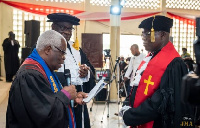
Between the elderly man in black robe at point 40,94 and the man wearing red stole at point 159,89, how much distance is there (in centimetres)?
64

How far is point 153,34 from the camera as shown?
2447 mm

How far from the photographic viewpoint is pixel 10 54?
1059cm

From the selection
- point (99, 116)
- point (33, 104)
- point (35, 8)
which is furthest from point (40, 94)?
point (35, 8)

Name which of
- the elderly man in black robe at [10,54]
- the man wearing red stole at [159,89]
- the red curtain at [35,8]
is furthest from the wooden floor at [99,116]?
the red curtain at [35,8]

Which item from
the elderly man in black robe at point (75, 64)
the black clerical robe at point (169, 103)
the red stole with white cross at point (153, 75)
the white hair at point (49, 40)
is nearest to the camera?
the white hair at point (49, 40)

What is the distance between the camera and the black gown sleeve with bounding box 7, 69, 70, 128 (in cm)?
176

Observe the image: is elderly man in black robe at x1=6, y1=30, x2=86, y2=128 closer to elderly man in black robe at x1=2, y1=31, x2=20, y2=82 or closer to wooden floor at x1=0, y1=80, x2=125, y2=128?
wooden floor at x1=0, y1=80, x2=125, y2=128

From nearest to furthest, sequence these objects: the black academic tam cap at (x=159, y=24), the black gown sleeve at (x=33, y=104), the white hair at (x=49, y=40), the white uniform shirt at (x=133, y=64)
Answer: the black gown sleeve at (x=33, y=104) → the white hair at (x=49, y=40) → the black academic tam cap at (x=159, y=24) → the white uniform shirt at (x=133, y=64)

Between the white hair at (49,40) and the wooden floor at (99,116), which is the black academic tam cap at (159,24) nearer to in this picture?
the white hair at (49,40)

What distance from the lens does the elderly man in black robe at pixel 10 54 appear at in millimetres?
10352

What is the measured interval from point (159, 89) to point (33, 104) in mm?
1041

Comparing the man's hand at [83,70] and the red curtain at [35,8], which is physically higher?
the red curtain at [35,8]

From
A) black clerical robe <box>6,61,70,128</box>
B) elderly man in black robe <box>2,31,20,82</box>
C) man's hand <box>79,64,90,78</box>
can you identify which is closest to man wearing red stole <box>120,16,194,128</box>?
man's hand <box>79,64,90,78</box>

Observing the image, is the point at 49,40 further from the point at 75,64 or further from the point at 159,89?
the point at 75,64
